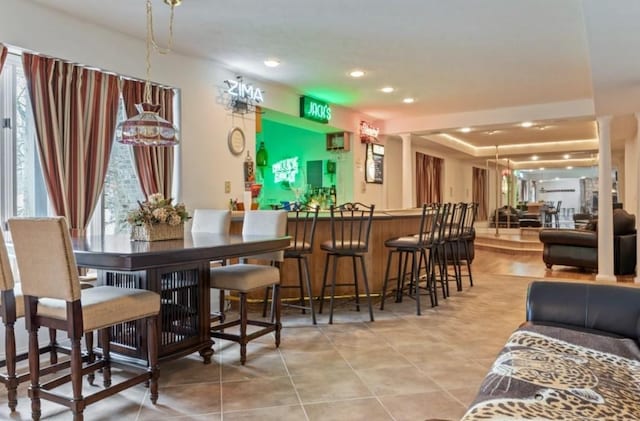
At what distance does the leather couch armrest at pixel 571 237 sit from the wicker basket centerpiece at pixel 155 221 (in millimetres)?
6402

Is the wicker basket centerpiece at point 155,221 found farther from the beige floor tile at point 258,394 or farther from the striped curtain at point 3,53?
the striped curtain at point 3,53

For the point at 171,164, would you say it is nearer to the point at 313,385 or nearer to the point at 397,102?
the point at 313,385

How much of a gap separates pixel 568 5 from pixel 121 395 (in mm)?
4057

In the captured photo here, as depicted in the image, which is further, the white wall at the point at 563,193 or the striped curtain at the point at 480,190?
the striped curtain at the point at 480,190

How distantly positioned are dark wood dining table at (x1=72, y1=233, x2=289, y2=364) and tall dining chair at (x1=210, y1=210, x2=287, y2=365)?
0.17 metres

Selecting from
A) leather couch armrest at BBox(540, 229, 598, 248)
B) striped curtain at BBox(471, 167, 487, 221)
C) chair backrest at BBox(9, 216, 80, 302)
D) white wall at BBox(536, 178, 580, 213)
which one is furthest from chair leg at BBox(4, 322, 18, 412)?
white wall at BBox(536, 178, 580, 213)

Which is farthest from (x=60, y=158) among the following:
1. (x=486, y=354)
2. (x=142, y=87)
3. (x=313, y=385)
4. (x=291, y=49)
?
(x=486, y=354)

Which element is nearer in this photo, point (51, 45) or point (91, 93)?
point (51, 45)

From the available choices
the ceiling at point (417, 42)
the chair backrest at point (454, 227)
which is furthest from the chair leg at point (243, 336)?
the chair backrest at point (454, 227)

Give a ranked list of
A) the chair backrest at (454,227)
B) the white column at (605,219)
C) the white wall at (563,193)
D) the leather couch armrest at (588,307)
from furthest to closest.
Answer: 1. the white wall at (563,193)
2. the white column at (605,219)
3. the chair backrest at (454,227)
4. the leather couch armrest at (588,307)

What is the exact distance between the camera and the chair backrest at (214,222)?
3.91 m

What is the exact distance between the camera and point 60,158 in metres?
3.50

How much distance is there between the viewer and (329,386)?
8.98 feet

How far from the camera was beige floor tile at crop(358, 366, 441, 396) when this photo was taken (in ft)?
8.77
